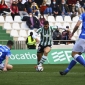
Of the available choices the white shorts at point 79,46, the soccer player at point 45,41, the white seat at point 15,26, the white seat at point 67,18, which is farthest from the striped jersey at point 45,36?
the white seat at point 67,18

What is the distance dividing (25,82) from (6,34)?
56.5 feet

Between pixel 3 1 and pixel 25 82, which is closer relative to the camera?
pixel 25 82

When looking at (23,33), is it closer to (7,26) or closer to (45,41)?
(7,26)

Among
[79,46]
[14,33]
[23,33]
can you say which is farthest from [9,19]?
[79,46]

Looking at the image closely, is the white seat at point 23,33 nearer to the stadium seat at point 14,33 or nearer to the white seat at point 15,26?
the stadium seat at point 14,33

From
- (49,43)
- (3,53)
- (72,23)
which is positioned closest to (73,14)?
(72,23)

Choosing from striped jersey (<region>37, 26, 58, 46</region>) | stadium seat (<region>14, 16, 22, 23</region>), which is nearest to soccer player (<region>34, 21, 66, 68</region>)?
striped jersey (<region>37, 26, 58, 46</region>)

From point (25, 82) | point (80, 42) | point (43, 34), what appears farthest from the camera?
point (43, 34)

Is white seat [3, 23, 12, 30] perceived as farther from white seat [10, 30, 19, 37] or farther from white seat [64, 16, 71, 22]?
white seat [64, 16, 71, 22]

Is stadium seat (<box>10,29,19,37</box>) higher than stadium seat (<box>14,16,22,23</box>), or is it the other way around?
stadium seat (<box>14,16,22,23</box>)

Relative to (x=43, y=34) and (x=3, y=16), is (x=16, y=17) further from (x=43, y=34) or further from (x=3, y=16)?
(x=43, y=34)

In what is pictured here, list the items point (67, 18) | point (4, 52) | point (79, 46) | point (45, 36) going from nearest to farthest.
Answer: point (79, 46)
point (4, 52)
point (45, 36)
point (67, 18)

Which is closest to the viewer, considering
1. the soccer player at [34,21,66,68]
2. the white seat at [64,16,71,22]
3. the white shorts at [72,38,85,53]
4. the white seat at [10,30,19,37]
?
the white shorts at [72,38,85,53]

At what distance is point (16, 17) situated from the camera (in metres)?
29.5
